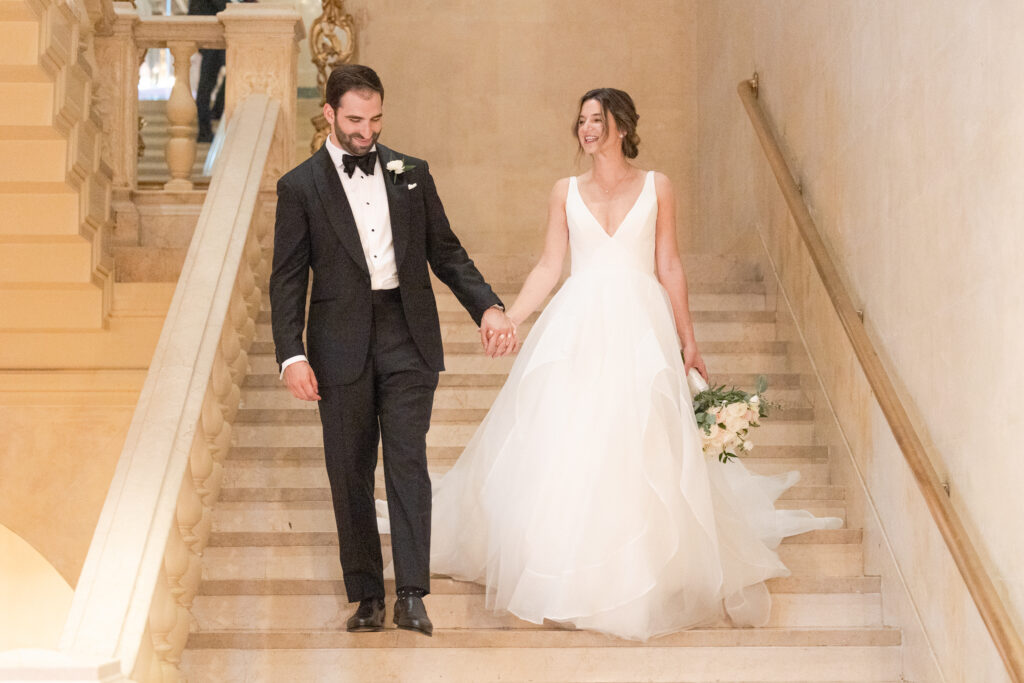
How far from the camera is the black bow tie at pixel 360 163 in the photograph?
12.5 ft

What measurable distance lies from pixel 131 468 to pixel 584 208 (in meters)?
1.74

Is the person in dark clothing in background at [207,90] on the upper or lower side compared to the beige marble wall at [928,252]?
upper

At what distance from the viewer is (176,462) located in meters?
3.95

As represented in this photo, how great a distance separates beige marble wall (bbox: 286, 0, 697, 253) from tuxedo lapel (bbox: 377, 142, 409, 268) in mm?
5620

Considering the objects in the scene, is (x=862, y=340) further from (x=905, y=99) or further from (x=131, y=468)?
(x=131, y=468)

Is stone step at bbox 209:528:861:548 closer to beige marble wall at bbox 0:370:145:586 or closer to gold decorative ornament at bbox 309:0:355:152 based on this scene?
beige marble wall at bbox 0:370:145:586

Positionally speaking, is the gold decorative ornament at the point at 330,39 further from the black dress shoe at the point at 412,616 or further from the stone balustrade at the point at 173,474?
the black dress shoe at the point at 412,616

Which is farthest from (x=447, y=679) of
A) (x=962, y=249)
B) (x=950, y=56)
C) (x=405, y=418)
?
(x=950, y=56)

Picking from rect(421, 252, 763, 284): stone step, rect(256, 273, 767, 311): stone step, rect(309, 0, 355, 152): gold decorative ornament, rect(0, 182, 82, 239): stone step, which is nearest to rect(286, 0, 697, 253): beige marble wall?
rect(309, 0, 355, 152): gold decorative ornament

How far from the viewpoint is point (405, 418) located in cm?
375

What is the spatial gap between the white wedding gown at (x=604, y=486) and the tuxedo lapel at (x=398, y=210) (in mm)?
634

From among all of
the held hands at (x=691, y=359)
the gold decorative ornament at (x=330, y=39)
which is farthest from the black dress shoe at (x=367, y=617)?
the gold decorative ornament at (x=330, y=39)

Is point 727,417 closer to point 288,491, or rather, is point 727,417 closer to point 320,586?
point 320,586

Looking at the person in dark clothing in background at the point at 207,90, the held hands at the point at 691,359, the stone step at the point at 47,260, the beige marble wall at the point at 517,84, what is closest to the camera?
the held hands at the point at 691,359
